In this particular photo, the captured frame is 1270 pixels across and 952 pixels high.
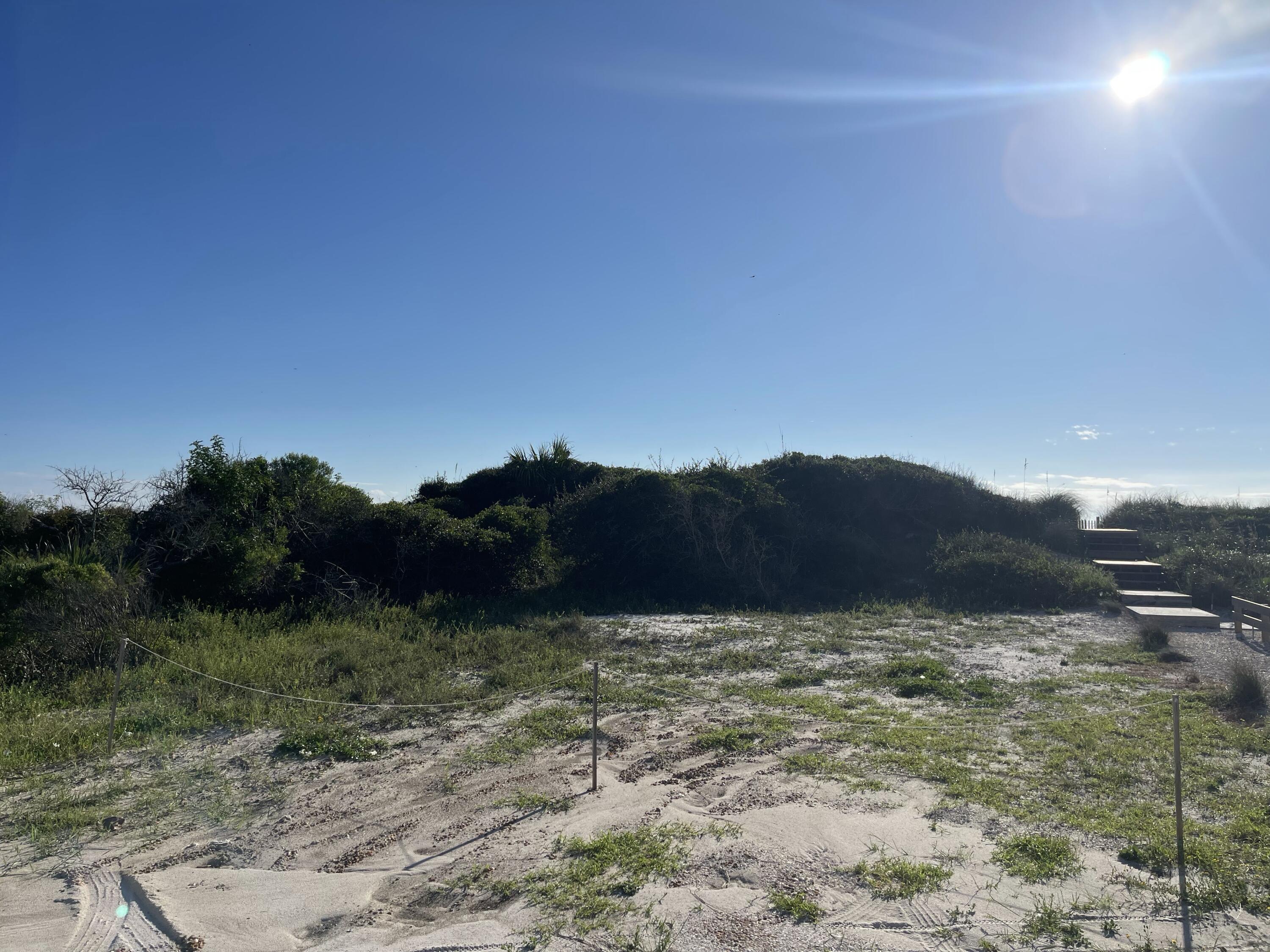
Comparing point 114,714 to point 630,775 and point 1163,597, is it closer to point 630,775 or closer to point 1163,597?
point 630,775

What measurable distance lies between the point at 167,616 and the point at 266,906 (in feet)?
26.4

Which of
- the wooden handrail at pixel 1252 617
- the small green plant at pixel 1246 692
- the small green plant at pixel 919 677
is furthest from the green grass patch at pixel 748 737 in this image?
the wooden handrail at pixel 1252 617

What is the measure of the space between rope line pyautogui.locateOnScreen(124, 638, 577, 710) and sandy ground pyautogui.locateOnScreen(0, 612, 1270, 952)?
67 cm

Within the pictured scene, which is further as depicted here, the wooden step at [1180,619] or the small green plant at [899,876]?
the wooden step at [1180,619]

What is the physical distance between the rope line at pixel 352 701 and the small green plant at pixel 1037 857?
4411 millimetres

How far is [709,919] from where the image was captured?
3766mm

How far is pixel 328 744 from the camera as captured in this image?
21.2 feet

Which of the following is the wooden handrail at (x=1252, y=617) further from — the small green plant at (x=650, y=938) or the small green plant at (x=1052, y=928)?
the small green plant at (x=650, y=938)

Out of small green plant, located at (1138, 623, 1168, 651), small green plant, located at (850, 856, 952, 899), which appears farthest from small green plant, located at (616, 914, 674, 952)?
small green plant, located at (1138, 623, 1168, 651)

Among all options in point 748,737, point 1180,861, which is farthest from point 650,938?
point 748,737

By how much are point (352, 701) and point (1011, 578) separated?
1280cm

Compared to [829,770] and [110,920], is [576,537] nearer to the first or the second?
[829,770]

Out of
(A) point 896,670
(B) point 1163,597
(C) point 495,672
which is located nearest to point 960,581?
(B) point 1163,597

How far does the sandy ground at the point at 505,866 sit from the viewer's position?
3.68 m
